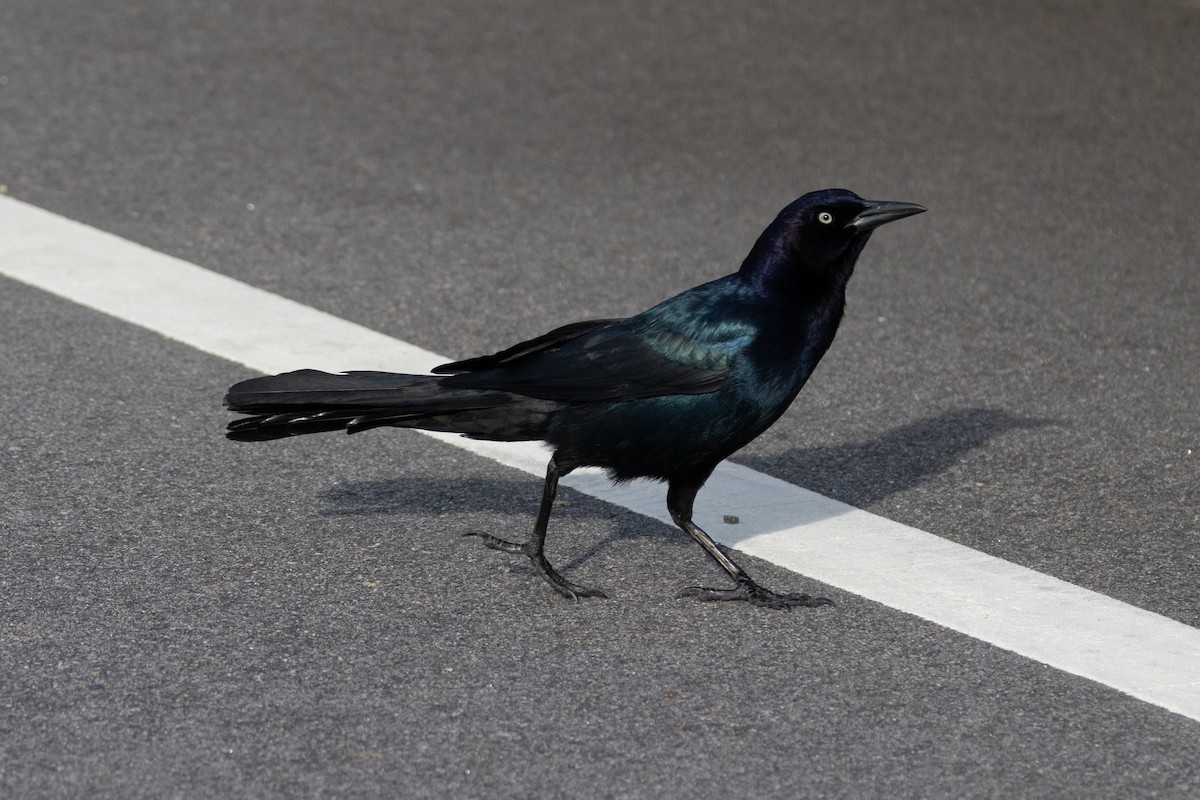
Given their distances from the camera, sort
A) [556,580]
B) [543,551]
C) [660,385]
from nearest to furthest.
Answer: [660,385] → [556,580] → [543,551]

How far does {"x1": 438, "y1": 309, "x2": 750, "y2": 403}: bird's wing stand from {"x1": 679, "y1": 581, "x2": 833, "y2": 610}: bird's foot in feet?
1.76

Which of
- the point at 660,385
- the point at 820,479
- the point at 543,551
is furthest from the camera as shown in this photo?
the point at 820,479

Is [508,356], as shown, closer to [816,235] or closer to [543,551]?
[543,551]

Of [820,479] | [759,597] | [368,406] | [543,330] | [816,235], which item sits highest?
[816,235]

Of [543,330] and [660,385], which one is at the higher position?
[660,385]

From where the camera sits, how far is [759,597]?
441cm

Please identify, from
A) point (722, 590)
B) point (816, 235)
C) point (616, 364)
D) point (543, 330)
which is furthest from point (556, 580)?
point (543, 330)

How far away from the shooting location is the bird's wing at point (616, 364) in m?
4.31

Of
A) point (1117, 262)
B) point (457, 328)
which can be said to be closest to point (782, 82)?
point (1117, 262)

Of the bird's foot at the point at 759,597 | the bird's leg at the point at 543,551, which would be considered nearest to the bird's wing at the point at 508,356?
the bird's leg at the point at 543,551

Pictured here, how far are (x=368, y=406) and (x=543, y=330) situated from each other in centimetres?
220

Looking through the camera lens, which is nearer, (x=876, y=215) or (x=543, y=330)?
(x=876, y=215)

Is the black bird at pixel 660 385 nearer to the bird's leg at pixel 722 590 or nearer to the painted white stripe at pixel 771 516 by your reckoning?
the bird's leg at pixel 722 590

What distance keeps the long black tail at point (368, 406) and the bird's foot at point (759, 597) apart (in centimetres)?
61
